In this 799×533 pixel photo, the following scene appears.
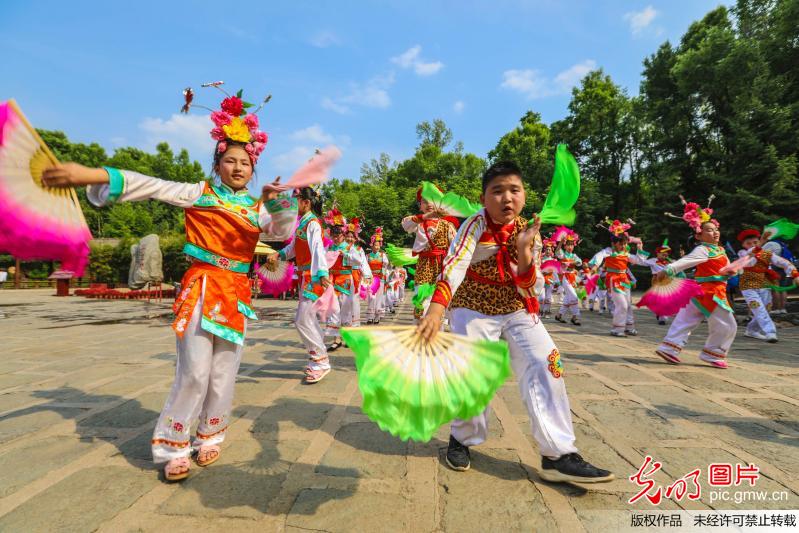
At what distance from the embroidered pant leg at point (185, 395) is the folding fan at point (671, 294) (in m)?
5.75

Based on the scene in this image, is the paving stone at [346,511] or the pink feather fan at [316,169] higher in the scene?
the pink feather fan at [316,169]

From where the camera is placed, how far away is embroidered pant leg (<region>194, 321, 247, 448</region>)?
8.45 ft

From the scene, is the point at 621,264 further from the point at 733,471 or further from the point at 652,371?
the point at 733,471

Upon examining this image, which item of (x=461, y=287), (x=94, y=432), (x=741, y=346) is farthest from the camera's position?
(x=741, y=346)

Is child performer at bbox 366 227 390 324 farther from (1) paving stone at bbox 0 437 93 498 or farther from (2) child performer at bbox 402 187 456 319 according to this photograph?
(1) paving stone at bbox 0 437 93 498

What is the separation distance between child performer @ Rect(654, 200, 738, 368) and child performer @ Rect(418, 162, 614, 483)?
3801mm

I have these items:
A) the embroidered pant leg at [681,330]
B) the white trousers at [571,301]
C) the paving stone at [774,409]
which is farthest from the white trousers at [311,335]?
the white trousers at [571,301]

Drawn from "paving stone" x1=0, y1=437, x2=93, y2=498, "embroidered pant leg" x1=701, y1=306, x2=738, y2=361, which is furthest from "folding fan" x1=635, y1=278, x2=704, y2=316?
"paving stone" x1=0, y1=437, x2=93, y2=498

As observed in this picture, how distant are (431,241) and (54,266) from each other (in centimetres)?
A: 3772

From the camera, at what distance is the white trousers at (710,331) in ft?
17.5

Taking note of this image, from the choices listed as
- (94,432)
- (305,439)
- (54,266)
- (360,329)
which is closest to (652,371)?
(305,439)

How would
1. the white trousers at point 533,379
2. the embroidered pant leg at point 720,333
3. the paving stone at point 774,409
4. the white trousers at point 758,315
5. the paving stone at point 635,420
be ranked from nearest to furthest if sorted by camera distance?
the white trousers at point 533,379, the paving stone at point 635,420, the paving stone at point 774,409, the embroidered pant leg at point 720,333, the white trousers at point 758,315

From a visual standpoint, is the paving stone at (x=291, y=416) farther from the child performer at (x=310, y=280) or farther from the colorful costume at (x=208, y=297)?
the child performer at (x=310, y=280)

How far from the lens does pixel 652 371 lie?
17.0 feet
